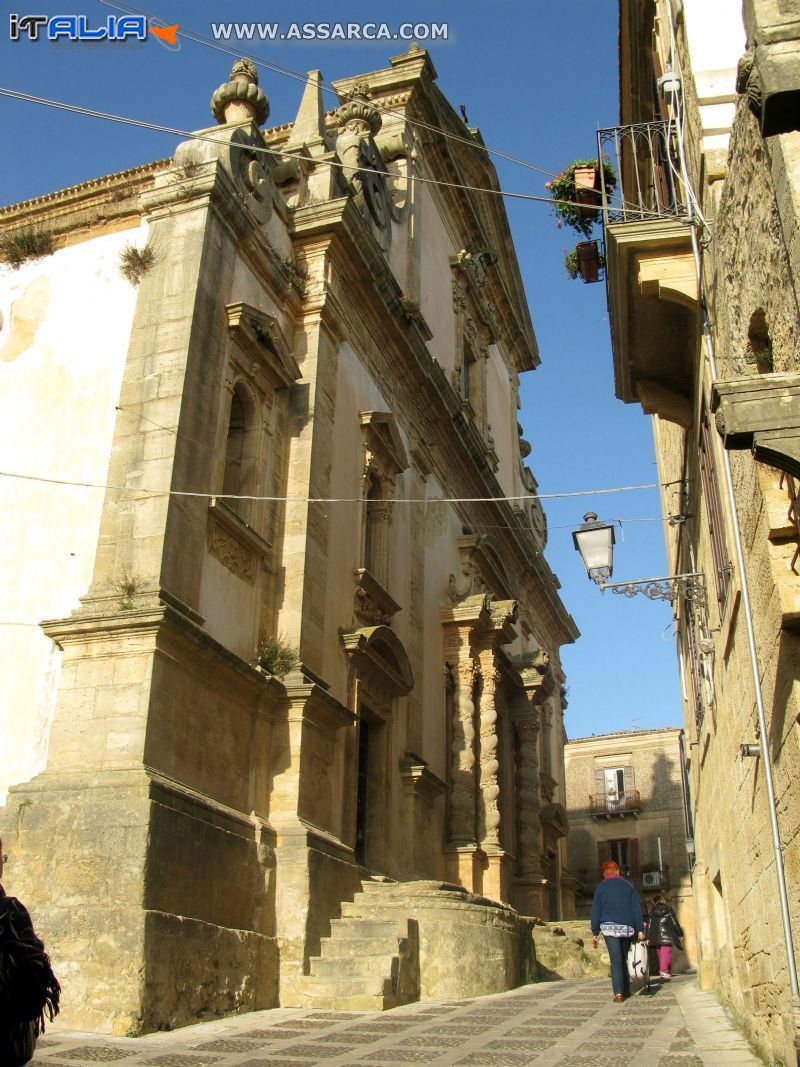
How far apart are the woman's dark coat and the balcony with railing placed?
23.8ft

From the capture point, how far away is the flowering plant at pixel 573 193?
10242mm

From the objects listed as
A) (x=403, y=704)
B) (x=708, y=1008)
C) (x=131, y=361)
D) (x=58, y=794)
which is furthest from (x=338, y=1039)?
(x=403, y=704)

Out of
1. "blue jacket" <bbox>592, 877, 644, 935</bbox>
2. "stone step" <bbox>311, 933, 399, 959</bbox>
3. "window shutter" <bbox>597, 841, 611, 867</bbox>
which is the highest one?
"window shutter" <bbox>597, 841, 611, 867</bbox>

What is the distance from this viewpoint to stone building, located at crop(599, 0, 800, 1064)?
402cm

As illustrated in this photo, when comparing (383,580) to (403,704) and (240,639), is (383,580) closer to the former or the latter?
(403,704)

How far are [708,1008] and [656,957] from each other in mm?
6132

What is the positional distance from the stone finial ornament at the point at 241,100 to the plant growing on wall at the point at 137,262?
245cm

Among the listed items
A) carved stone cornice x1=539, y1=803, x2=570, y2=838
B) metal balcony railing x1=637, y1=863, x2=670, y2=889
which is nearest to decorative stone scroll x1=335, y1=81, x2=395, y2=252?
carved stone cornice x1=539, y1=803, x2=570, y2=838

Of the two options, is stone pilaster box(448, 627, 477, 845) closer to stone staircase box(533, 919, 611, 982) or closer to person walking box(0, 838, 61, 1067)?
stone staircase box(533, 919, 611, 982)

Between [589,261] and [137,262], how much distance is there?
4706mm

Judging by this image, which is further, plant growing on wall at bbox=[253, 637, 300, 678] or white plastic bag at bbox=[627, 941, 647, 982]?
plant growing on wall at bbox=[253, 637, 300, 678]

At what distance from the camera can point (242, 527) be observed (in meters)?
10.6

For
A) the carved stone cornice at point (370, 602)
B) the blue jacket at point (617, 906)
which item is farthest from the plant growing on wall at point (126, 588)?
the blue jacket at point (617, 906)

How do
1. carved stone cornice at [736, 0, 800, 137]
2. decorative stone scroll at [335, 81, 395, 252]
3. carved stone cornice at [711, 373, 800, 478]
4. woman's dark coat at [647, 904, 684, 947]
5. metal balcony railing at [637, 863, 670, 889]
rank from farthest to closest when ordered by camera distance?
metal balcony railing at [637, 863, 670, 889] → decorative stone scroll at [335, 81, 395, 252] → woman's dark coat at [647, 904, 684, 947] → carved stone cornice at [711, 373, 800, 478] → carved stone cornice at [736, 0, 800, 137]
